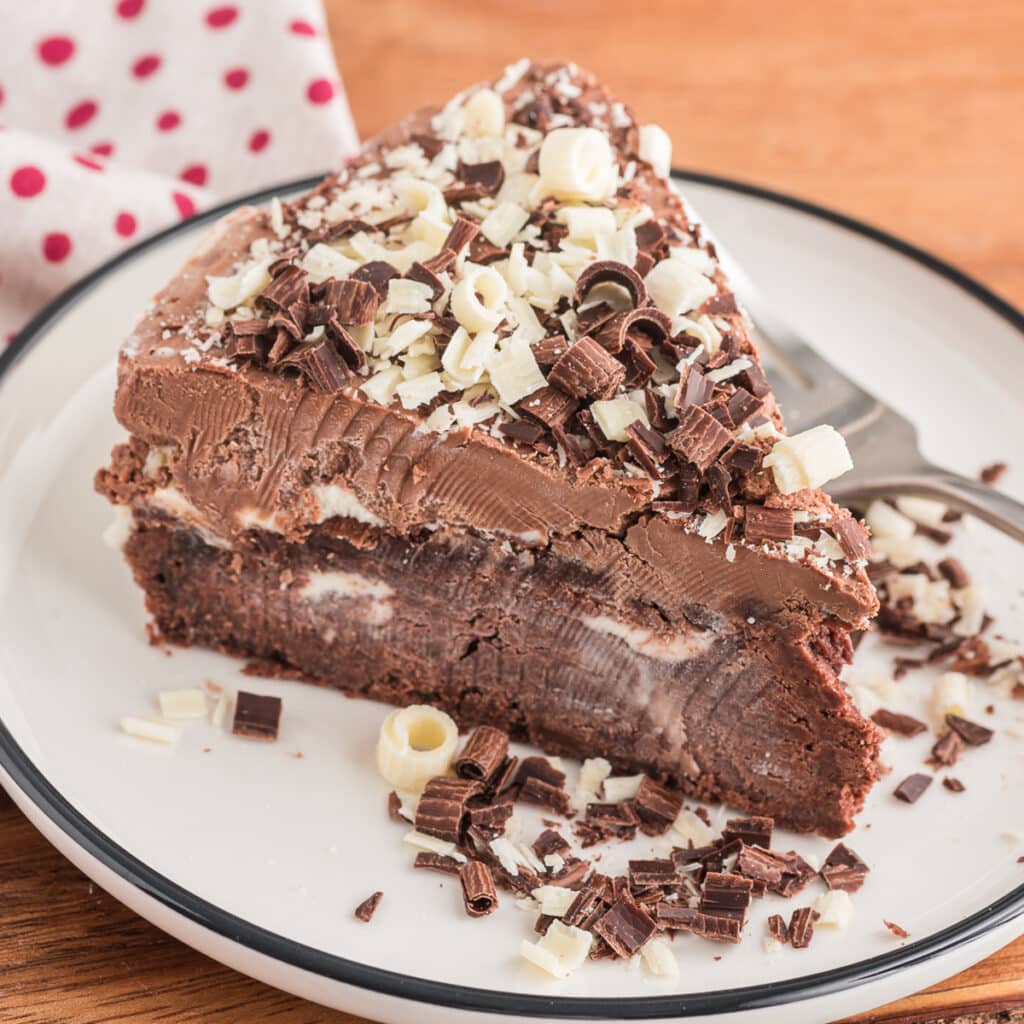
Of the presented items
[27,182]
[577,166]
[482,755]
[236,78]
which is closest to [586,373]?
[577,166]

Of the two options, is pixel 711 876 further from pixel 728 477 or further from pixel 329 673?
pixel 329 673

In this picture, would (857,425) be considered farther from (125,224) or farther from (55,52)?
(55,52)

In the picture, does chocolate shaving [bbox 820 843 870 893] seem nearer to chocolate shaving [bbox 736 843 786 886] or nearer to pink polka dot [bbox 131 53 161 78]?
chocolate shaving [bbox 736 843 786 886]

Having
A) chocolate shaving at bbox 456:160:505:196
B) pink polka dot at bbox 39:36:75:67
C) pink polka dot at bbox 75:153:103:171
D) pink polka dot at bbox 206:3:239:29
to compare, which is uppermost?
chocolate shaving at bbox 456:160:505:196

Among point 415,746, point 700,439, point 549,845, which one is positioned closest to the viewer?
point 700,439

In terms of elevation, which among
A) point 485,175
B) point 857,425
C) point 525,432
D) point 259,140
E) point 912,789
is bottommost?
point 912,789

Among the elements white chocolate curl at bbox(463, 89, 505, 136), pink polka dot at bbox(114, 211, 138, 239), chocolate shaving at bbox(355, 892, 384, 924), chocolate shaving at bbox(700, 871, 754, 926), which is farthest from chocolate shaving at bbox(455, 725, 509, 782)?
pink polka dot at bbox(114, 211, 138, 239)

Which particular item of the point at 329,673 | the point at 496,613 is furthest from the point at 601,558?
the point at 329,673
